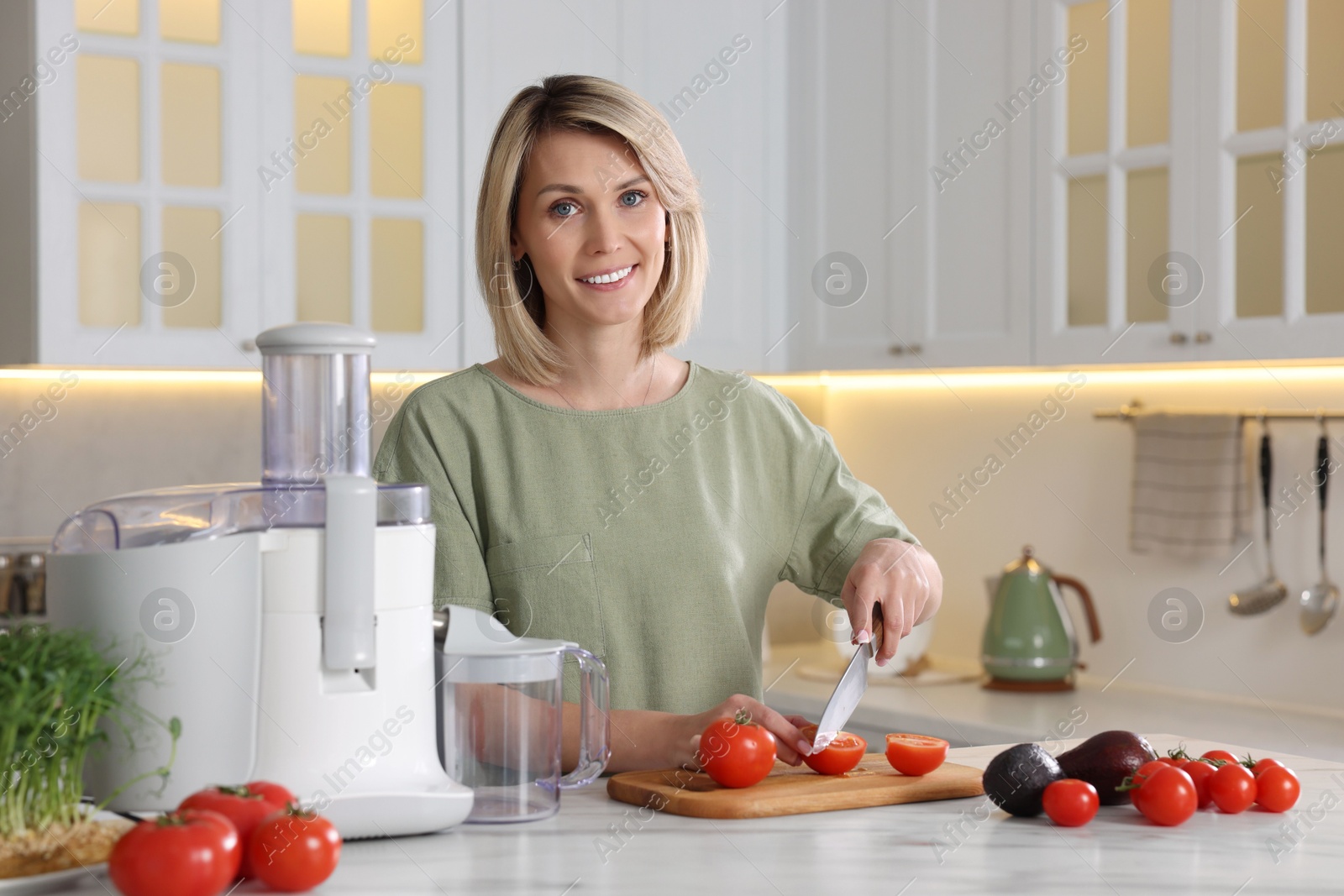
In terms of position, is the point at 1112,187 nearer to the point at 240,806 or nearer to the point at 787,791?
the point at 787,791

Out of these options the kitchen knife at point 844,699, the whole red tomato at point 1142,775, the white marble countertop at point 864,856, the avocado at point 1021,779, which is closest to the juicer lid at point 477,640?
the white marble countertop at point 864,856

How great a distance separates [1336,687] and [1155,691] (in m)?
0.34

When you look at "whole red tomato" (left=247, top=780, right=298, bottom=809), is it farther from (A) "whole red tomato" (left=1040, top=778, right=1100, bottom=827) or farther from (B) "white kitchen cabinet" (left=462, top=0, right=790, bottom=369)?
(B) "white kitchen cabinet" (left=462, top=0, right=790, bottom=369)

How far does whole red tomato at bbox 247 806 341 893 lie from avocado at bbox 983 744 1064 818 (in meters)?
0.50

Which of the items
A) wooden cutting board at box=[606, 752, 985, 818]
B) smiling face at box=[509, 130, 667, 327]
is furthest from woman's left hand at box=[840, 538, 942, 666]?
smiling face at box=[509, 130, 667, 327]

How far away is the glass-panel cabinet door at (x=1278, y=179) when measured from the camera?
2250mm

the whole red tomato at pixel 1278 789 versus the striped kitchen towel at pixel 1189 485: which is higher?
the striped kitchen towel at pixel 1189 485

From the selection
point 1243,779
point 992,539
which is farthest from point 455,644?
point 992,539

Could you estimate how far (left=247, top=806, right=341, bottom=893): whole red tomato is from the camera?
0.86 meters

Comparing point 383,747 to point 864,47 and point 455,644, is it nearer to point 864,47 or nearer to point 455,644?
point 455,644

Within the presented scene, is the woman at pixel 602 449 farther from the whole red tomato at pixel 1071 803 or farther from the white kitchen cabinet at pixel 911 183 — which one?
the white kitchen cabinet at pixel 911 183

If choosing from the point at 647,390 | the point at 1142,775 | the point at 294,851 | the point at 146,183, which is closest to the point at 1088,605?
the point at 647,390

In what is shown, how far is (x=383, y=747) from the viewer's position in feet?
3.26

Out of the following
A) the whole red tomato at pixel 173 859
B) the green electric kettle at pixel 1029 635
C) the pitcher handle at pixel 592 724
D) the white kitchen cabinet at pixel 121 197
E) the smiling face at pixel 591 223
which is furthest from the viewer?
the green electric kettle at pixel 1029 635
